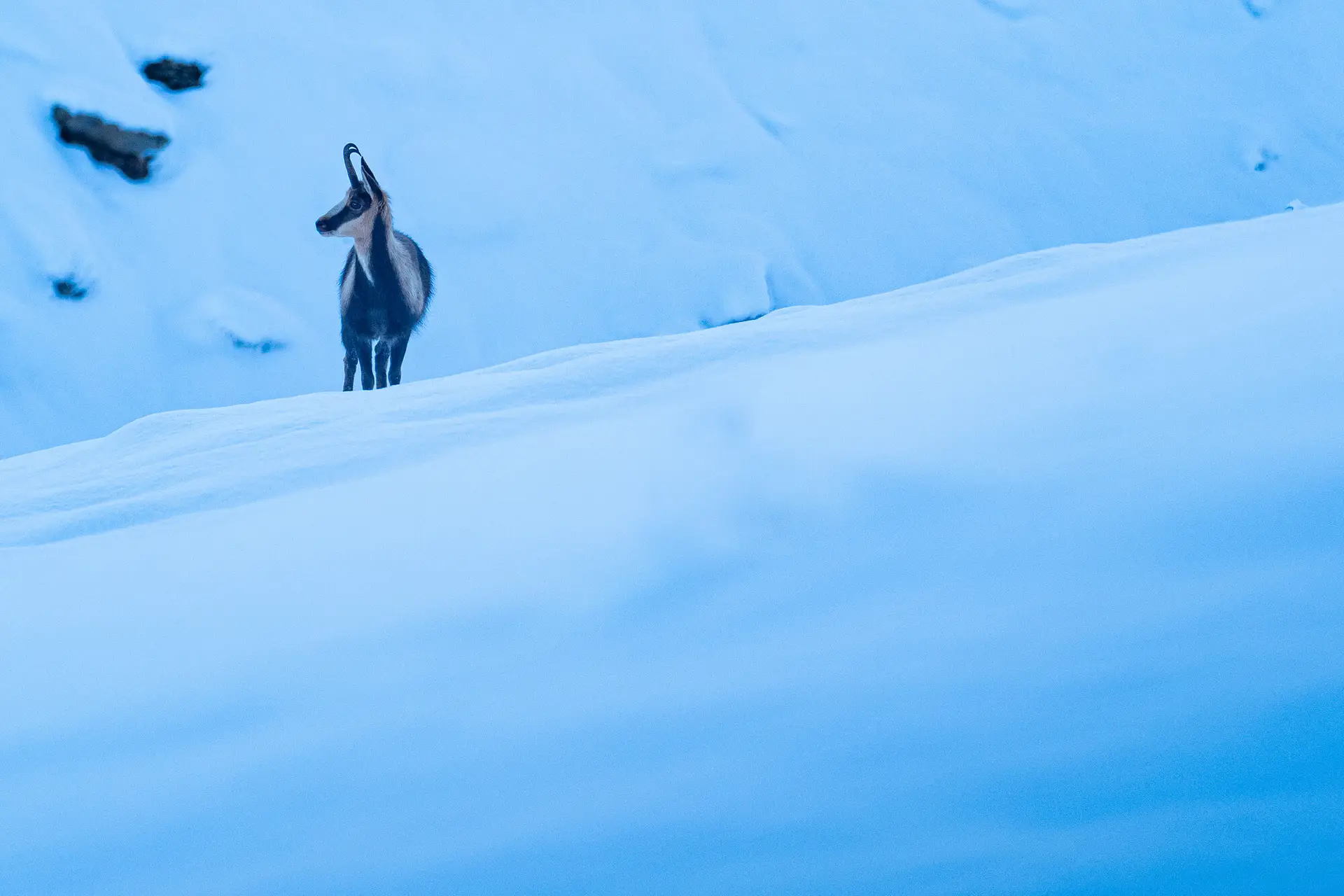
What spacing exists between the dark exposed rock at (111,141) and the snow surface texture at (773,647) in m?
8.44

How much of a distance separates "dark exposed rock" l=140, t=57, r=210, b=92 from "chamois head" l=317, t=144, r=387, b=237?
552cm

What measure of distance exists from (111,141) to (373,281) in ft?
17.3

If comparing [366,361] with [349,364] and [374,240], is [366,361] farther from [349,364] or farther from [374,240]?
[374,240]

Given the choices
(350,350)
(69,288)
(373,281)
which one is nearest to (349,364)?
(350,350)

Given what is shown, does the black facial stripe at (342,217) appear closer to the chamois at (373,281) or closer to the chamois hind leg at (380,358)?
the chamois at (373,281)

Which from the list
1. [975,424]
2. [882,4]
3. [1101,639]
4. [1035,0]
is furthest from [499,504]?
[1035,0]

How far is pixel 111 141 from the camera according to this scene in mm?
8930

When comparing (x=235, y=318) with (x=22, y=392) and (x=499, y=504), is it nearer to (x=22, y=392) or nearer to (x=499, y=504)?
(x=22, y=392)

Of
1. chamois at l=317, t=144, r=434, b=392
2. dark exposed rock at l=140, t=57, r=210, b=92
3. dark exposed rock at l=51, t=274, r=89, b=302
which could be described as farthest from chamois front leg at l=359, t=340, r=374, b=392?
dark exposed rock at l=140, t=57, r=210, b=92

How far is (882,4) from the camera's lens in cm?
1168

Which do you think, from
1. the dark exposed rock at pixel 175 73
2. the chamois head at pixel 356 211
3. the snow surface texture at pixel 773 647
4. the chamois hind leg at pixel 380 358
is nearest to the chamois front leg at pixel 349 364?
the chamois hind leg at pixel 380 358

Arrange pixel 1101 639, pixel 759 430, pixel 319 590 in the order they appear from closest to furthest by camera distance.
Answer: pixel 1101 639, pixel 319 590, pixel 759 430

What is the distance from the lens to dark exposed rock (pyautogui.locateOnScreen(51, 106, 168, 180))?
348 inches

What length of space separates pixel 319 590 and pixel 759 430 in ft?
2.09
